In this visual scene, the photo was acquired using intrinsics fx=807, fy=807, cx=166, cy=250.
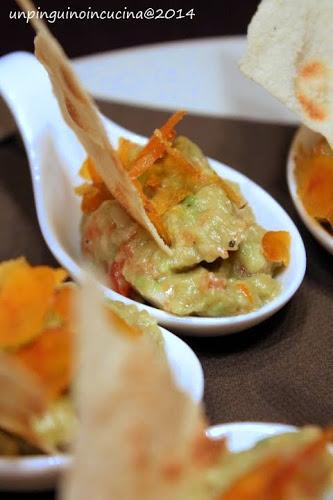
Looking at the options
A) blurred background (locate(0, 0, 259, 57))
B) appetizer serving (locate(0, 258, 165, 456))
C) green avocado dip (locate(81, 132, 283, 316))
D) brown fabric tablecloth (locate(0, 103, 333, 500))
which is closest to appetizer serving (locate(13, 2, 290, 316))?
green avocado dip (locate(81, 132, 283, 316))

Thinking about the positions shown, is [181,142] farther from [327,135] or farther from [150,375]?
[150,375]

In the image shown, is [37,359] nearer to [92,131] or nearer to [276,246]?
[92,131]

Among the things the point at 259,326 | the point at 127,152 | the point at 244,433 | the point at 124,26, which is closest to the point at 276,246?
the point at 259,326

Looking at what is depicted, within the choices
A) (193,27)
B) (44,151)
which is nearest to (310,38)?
(44,151)

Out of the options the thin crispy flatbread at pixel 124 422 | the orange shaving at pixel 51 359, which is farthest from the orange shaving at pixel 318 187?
the thin crispy flatbread at pixel 124 422

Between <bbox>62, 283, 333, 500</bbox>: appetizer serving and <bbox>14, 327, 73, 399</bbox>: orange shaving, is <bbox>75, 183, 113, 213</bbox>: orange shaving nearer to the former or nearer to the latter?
<bbox>14, 327, 73, 399</bbox>: orange shaving

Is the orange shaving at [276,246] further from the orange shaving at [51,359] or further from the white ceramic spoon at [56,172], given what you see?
the orange shaving at [51,359]
